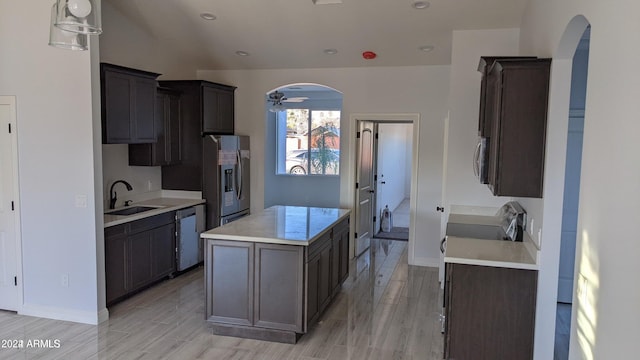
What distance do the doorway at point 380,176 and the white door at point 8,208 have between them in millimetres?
4100

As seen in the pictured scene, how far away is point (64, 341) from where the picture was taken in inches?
155

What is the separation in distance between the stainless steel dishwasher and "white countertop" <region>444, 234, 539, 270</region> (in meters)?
3.37

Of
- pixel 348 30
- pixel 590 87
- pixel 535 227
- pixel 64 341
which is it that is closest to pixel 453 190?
pixel 535 227

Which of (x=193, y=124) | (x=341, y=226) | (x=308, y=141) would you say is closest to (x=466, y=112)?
(x=341, y=226)

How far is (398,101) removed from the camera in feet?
21.0

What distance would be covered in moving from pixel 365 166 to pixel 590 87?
510 centimetres

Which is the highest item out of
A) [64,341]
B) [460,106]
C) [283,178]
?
[460,106]

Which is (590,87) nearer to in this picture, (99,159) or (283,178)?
(99,159)

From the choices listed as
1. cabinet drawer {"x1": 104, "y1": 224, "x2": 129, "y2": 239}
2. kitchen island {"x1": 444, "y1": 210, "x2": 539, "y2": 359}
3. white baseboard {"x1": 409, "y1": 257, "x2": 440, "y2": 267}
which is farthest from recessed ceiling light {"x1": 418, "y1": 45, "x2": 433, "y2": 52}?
cabinet drawer {"x1": 104, "y1": 224, "x2": 129, "y2": 239}

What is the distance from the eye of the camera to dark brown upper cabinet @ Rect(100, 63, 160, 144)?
472 centimetres

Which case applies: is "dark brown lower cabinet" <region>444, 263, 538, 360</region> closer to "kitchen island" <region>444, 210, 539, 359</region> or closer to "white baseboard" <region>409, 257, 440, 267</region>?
"kitchen island" <region>444, 210, 539, 359</region>

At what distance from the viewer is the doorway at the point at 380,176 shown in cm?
649

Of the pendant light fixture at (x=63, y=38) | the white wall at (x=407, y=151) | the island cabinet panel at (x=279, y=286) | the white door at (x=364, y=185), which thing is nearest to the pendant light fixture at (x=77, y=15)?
the pendant light fixture at (x=63, y=38)

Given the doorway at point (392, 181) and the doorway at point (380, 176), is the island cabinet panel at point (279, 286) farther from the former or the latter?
the doorway at point (392, 181)
